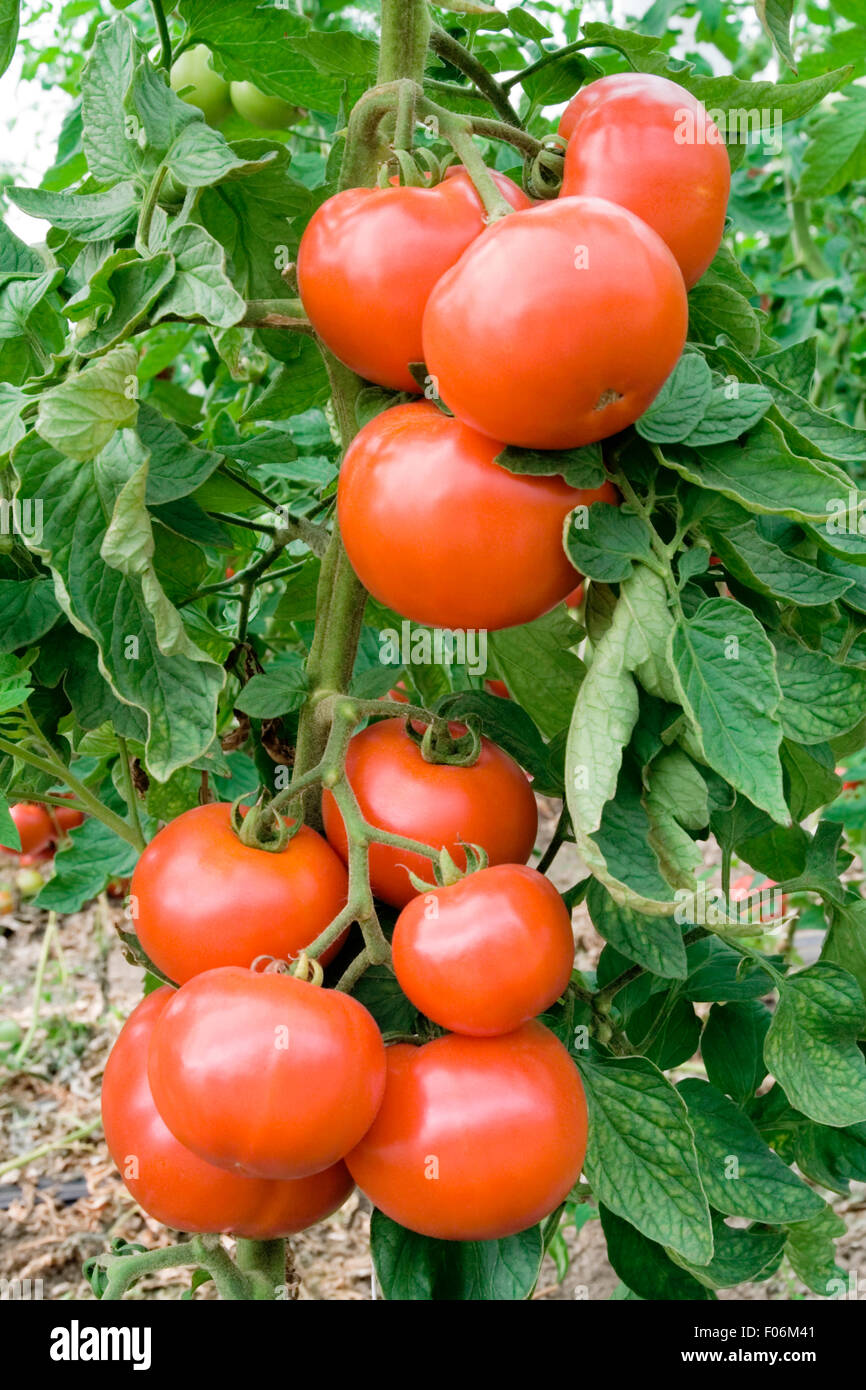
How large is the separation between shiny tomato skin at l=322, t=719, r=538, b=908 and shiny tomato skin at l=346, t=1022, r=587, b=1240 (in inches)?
3.8

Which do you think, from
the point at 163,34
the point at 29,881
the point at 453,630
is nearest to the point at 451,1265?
the point at 453,630

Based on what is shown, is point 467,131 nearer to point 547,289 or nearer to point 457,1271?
point 547,289

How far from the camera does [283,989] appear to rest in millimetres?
553

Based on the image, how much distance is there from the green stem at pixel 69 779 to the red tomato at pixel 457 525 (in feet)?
1.05

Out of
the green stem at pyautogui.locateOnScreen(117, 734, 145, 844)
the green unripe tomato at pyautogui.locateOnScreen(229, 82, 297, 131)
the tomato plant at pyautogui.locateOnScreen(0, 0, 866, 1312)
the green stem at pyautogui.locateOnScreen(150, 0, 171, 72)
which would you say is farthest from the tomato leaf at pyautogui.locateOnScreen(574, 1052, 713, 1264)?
the green unripe tomato at pyautogui.locateOnScreen(229, 82, 297, 131)

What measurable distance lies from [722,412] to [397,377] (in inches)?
6.2

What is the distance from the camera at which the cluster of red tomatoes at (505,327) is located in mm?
485

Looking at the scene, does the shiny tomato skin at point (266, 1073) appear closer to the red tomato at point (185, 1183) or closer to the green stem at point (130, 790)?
the red tomato at point (185, 1183)

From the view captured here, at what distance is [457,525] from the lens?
533 mm

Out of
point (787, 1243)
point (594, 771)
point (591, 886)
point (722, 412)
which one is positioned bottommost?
point (787, 1243)

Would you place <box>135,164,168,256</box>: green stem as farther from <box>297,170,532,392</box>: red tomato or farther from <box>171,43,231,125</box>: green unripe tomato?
<box>171,43,231,125</box>: green unripe tomato

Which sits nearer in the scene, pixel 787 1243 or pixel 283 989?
pixel 283 989

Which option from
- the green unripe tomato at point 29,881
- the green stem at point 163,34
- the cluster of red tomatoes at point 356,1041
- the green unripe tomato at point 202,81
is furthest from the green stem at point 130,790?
the green unripe tomato at point 29,881
